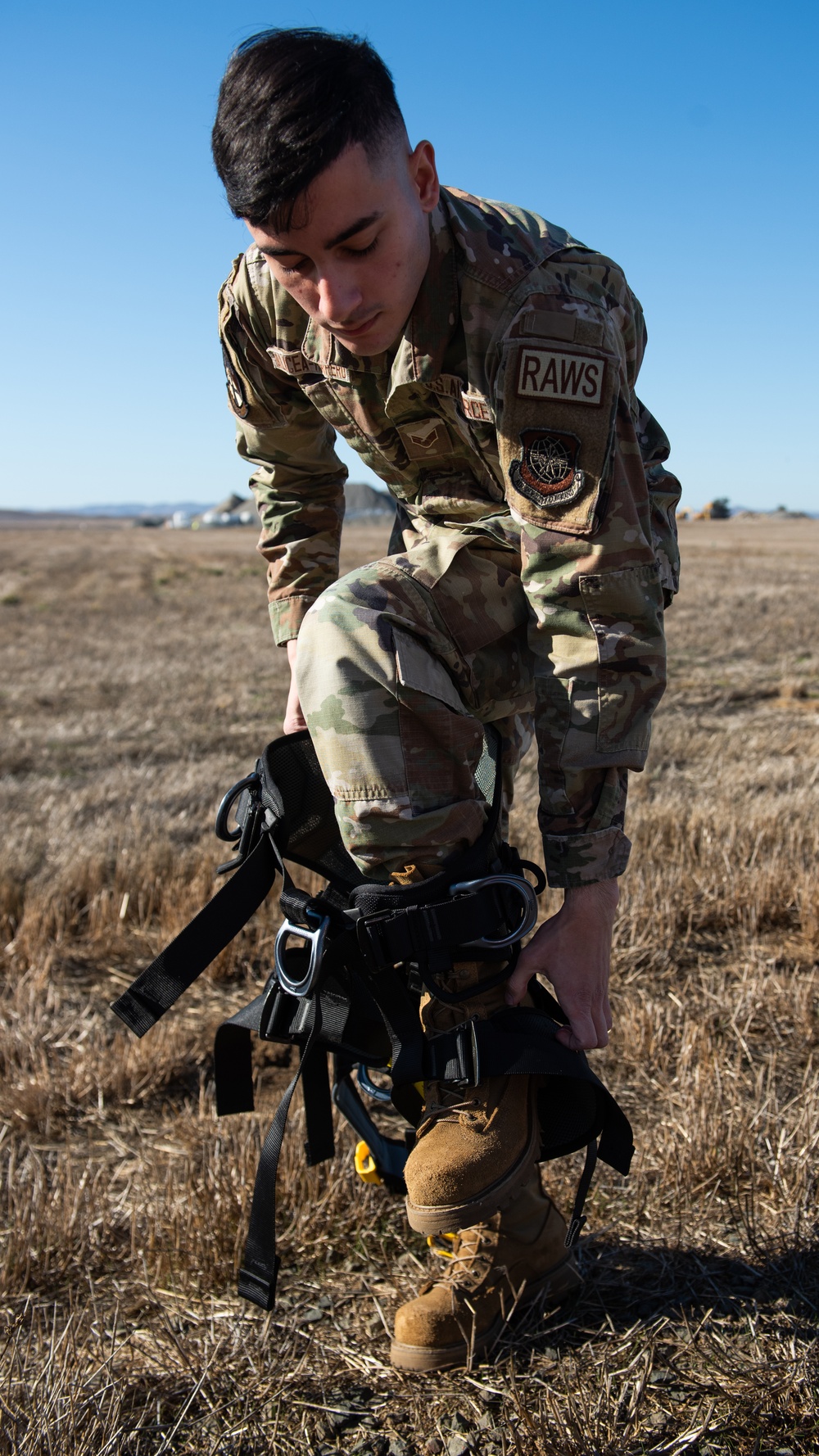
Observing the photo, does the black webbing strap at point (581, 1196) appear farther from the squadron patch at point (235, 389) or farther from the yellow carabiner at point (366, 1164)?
the squadron patch at point (235, 389)

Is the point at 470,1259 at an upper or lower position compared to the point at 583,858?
lower

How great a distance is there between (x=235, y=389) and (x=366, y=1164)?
196cm

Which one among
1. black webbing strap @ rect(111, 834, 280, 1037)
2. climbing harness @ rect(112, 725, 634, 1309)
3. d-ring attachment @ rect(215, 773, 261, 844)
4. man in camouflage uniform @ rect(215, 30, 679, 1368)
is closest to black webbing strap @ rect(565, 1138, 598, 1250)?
climbing harness @ rect(112, 725, 634, 1309)

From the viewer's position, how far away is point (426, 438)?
8.02ft

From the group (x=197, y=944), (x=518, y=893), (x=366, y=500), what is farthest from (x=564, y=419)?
(x=366, y=500)

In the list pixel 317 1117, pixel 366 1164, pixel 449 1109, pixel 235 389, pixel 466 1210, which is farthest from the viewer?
pixel 235 389

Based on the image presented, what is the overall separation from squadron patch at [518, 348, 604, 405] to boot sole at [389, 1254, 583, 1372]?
166 centimetres

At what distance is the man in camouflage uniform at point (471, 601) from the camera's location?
1.98m

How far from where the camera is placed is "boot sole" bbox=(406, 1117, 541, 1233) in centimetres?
190

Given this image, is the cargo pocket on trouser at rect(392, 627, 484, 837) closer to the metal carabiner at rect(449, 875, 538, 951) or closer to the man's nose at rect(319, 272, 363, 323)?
the metal carabiner at rect(449, 875, 538, 951)

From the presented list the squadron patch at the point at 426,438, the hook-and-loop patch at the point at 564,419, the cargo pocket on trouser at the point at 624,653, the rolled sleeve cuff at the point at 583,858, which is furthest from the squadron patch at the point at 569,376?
the rolled sleeve cuff at the point at 583,858

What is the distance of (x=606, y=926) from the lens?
2053mm

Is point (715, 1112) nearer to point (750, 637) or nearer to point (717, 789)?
point (717, 789)

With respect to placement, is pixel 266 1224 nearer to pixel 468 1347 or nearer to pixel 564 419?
pixel 468 1347
